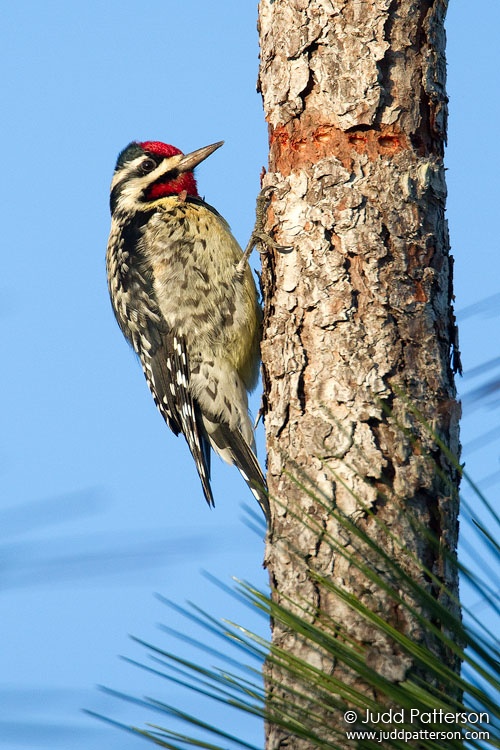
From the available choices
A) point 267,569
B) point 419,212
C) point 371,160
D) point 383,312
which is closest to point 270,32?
point 371,160

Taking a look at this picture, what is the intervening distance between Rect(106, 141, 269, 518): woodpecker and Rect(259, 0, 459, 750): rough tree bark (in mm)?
922

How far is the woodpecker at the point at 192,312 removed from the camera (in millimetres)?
3816

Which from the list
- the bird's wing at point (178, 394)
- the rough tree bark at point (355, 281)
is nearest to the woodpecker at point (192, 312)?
the bird's wing at point (178, 394)

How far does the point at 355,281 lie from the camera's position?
2.58 meters

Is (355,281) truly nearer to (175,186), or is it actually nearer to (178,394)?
(178,394)

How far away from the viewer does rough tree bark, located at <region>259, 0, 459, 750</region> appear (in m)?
2.36

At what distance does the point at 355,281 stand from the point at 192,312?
1423 mm

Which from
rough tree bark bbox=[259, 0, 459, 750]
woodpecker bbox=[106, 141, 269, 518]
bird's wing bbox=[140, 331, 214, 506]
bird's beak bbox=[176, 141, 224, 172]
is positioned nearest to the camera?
rough tree bark bbox=[259, 0, 459, 750]

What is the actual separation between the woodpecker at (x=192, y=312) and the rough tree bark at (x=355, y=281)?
→ 0.92 m

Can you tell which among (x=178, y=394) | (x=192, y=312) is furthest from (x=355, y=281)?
(x=178, y=394)

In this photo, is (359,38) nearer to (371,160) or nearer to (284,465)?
(371,160)

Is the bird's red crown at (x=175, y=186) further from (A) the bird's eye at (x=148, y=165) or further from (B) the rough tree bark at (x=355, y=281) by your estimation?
(B) the rough tree bark at (x=355, y=281)

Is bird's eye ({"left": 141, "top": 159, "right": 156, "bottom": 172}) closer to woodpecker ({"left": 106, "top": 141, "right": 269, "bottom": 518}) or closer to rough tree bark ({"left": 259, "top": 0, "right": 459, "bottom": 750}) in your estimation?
woodpecker ({"left": 106, "top": 141, "right": 269, "bottom": 518})

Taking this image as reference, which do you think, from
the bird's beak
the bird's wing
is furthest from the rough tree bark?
the bird's beak
